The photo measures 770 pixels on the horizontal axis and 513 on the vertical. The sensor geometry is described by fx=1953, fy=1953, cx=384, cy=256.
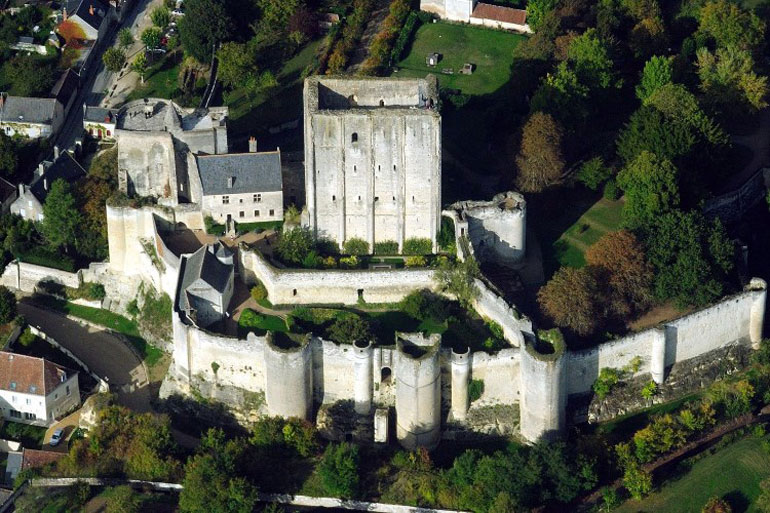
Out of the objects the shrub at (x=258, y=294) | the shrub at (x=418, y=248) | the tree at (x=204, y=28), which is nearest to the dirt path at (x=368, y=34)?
the tree at (x=204, y=28)

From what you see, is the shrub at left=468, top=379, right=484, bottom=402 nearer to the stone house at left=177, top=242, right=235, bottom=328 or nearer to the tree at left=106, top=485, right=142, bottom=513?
the stone house at left=177, top=242, right=235, bottom=328

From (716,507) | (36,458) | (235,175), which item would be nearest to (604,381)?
(716,507)

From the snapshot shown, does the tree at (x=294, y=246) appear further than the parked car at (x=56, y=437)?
Yes

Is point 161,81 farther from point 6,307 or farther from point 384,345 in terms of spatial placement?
point 384,345

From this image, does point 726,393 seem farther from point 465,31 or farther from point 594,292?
point 465,31

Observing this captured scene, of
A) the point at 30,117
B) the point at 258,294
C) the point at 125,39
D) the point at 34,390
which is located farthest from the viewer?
the point at 125,39

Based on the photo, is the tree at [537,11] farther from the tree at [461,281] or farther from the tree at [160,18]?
the tree at [461,281]

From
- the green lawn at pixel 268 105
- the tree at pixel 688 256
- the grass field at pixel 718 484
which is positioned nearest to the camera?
the grass field at pixel 718 484
